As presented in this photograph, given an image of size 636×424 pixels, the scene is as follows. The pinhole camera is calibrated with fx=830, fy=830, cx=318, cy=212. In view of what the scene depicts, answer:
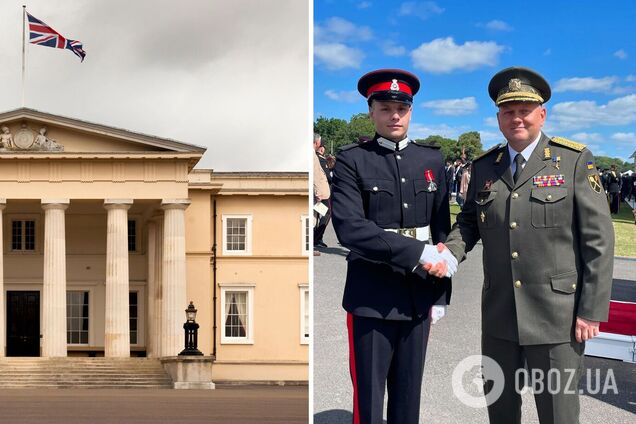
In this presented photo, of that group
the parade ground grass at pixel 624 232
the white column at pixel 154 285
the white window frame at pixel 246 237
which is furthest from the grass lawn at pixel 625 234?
the white column at pixel 154 285

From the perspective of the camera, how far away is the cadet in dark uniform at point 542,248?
12.7 feet

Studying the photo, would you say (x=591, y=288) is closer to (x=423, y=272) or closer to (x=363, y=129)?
(x=423, y=272)

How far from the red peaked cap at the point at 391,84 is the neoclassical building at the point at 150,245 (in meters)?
28.3

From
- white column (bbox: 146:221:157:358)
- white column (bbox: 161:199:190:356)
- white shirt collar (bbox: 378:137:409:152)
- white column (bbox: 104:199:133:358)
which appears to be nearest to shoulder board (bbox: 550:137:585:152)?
white shirt collar (bbox: 378:137:409:152)

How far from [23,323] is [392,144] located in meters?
35.1

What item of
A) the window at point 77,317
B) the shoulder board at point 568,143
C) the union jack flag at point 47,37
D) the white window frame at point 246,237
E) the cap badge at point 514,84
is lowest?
the window at point 77,317

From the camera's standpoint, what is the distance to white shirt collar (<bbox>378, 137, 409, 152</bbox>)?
4148 millimetres

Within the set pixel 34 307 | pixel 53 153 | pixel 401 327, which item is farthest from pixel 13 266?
pixel 401 327

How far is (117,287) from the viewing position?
3125 cm

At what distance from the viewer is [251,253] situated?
1494 inches

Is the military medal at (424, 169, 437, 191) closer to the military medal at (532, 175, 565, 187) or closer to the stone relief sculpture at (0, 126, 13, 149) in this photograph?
the military medal at (532, 175, 565, 187)

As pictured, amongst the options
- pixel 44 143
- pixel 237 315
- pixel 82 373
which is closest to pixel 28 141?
pixel 44 143

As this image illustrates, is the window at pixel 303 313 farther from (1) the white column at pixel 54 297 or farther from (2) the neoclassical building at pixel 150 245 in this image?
(1) the white column at pixel 54 297

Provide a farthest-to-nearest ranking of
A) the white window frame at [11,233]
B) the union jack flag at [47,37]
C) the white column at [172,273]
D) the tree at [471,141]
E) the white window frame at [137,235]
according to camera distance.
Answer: the tree at [471,141]
the white window frame at [137,235]
the white window frame at [11,233]
the union jack flag at [47,37]
the white column at [172,273]
